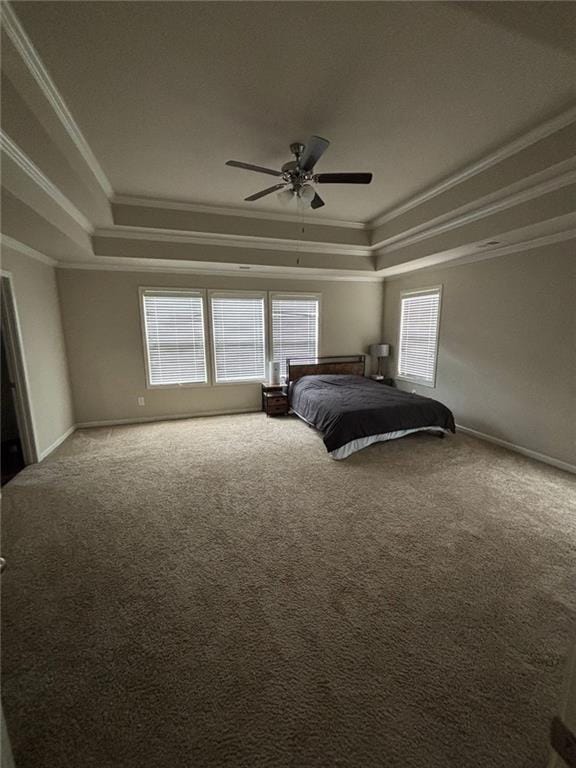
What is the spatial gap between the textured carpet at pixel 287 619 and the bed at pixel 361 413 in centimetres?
55

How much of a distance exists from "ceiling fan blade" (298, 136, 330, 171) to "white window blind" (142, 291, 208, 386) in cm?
300

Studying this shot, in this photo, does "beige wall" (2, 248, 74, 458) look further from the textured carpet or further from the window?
the window

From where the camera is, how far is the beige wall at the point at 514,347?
3.32 m

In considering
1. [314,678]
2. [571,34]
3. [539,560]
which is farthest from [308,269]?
[314,678]

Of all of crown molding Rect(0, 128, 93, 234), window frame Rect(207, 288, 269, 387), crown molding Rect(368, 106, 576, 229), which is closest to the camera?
crown molding Rect(0, 128, 93, 234)

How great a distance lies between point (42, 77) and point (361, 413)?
147 inches

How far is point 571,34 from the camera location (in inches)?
64.6

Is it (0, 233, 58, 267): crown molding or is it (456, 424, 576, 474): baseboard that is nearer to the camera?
(0, 233, 58, 267): crown molding

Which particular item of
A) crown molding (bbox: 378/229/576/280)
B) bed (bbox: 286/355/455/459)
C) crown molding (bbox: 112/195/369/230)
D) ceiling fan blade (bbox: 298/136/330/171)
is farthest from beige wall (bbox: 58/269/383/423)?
ceiling fan blade (bbox: 298/136/330/171)

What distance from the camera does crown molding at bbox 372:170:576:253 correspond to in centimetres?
269

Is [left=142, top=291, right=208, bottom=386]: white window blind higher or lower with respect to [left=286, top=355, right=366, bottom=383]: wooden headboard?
higher

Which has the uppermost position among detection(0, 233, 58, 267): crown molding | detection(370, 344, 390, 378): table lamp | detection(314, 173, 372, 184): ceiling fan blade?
detection(314, 173, 372, 184): ceiling fan blade

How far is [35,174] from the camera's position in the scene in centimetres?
232

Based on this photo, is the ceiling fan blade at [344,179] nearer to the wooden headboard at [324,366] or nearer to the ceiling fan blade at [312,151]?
the ceiling fan blade at [312,151]
